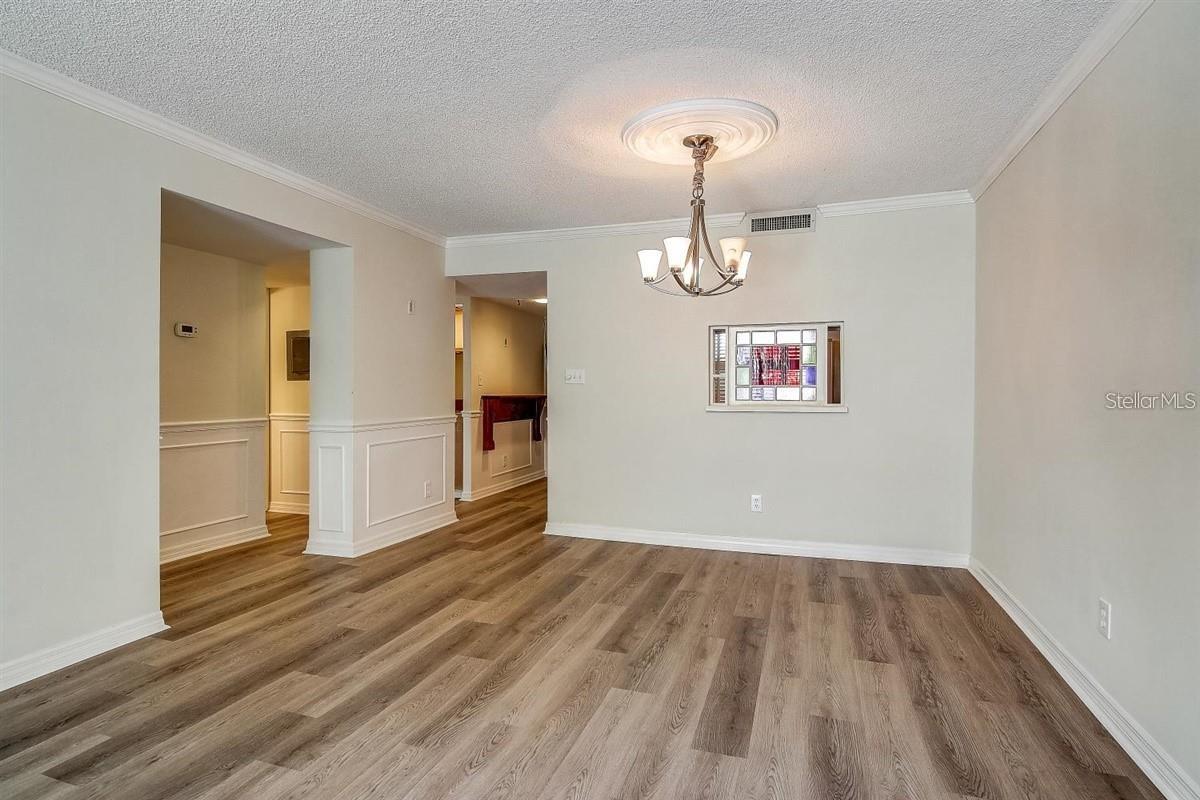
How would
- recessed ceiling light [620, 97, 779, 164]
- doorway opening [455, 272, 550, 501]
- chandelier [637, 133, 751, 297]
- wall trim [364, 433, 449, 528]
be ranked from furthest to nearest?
doorway opening [455, 272, 550, 501], wall trim [364, 433, 449, 528], chandelier [637, 133, 751, 297], recessed ceiling light [620, 97, 779, 164]

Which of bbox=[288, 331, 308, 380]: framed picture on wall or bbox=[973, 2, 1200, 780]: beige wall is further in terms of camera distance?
bbox=[288, 331, 308, 380]: framed picture on wall

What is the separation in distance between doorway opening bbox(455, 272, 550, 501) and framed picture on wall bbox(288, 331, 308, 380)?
1442 millimetres

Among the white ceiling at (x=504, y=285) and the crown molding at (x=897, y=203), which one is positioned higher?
the crown molding at (x=897, y=203)

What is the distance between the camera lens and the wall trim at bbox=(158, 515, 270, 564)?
422 cm

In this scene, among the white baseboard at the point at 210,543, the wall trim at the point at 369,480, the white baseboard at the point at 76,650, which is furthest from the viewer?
the wall trim at the point at 369,480

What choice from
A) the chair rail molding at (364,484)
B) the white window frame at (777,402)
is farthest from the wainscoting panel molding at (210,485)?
the white window frame at (777,402)

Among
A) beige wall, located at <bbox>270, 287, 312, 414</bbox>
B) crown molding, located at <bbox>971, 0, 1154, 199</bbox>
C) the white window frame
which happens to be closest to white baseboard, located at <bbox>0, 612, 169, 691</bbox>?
beige wall, located at <bbox>270, 287, 312, 414</bbox>

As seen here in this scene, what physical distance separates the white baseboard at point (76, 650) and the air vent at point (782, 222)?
13.8 feet

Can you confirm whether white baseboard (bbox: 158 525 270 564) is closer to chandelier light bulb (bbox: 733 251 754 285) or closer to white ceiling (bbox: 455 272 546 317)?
white ceiling (bbox: 455 272 546 317)

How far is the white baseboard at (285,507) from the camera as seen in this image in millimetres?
5812

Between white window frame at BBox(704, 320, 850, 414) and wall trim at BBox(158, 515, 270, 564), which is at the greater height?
white window frame at BBox(704, 320, 850, 414)

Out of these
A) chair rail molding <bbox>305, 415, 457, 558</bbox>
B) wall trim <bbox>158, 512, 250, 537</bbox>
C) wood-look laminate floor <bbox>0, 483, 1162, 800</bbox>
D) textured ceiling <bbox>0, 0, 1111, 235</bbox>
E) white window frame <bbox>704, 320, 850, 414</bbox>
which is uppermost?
→ textured ceiling <bbox>0, 0, 1111, 235</bbox>

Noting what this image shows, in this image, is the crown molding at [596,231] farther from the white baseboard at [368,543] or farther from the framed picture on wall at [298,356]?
the white baseboard at [368,543]

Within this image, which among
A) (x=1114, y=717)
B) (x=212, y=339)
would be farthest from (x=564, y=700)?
(x=212, y=339)
